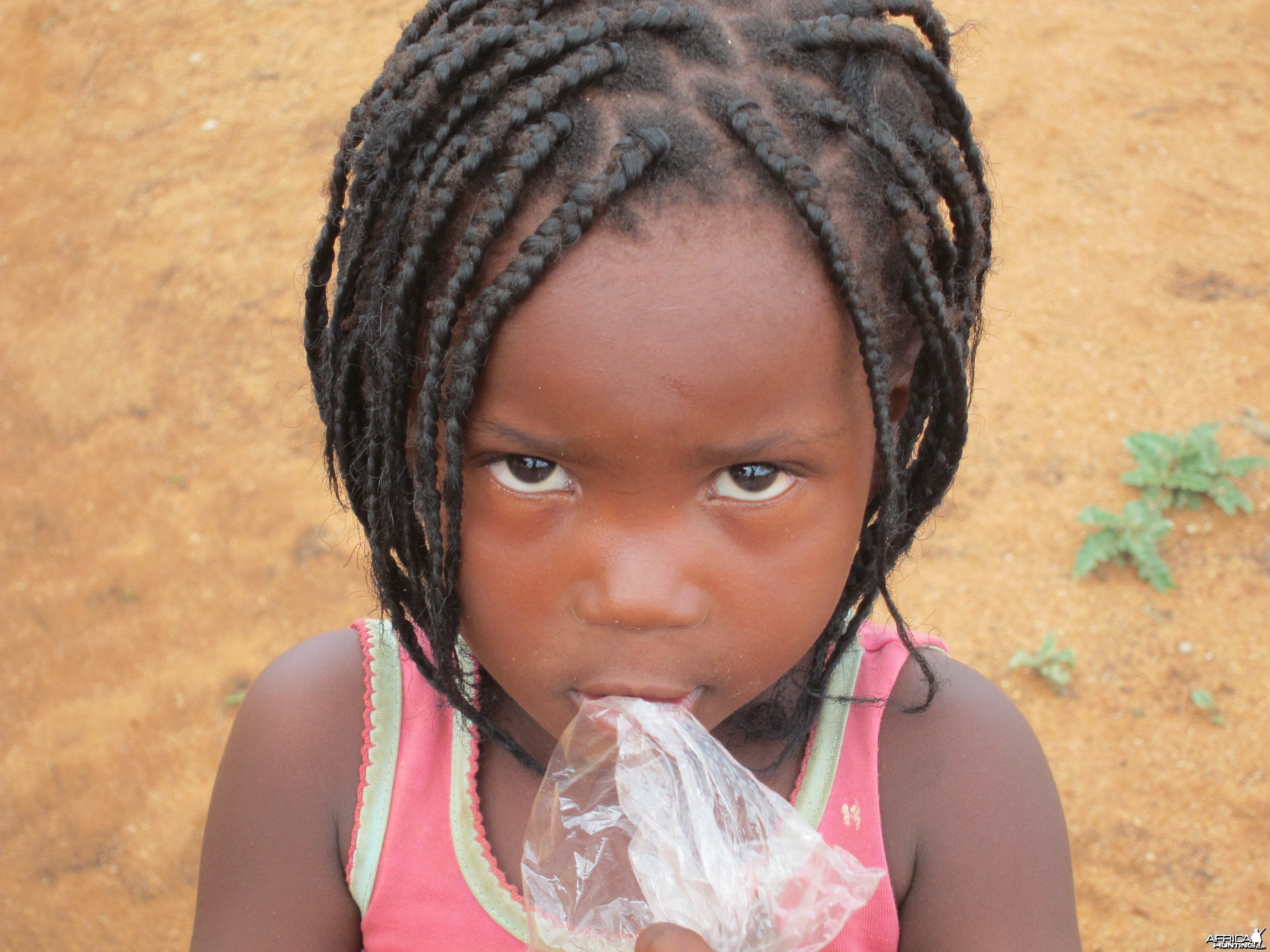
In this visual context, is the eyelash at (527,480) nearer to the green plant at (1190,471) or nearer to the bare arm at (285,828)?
the bare arm at (285,828)

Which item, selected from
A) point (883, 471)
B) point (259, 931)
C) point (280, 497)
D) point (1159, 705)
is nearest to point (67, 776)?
point (280, 497)

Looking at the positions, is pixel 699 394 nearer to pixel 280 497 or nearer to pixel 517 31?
pixel 517 31

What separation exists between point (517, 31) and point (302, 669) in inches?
38.4

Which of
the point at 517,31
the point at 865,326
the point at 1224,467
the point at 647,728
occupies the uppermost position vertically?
the point at 517,31

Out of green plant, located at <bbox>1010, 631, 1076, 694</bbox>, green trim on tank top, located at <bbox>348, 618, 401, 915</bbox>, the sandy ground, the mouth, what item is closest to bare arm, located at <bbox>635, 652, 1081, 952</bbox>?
the mouth

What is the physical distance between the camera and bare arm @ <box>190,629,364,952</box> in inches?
63.0

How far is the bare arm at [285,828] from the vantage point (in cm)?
160

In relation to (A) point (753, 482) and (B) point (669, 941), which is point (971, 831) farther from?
(A) point (753, 482)

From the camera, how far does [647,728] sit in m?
1.28

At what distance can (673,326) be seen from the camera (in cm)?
105

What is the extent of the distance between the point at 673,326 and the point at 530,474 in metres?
0.23

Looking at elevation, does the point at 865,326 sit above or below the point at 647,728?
above

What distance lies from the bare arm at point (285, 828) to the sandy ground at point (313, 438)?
1484 millimetres

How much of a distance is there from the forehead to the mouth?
0.99 ft
